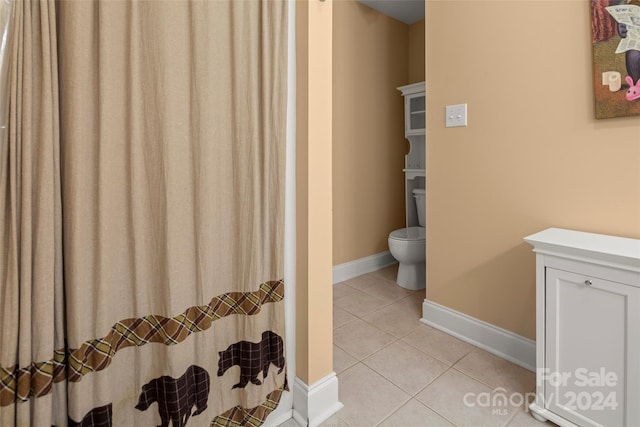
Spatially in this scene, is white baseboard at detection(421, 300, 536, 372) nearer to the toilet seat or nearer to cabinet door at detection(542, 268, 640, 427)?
cabinet door at detection(542, 268, 640, 427)

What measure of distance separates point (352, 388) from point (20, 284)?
1383 mm

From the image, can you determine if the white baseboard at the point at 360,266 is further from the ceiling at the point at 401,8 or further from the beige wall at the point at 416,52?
the ceiling at the point at 401,8

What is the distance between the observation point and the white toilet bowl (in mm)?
2709

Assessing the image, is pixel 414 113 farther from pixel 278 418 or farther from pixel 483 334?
pixel 278 418

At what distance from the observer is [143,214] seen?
0.99 metres

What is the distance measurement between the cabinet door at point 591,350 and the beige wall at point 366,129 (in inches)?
74.3

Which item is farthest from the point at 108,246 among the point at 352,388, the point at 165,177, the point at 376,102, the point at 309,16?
the point at 376,102

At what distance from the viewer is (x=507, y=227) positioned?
1814 millimetres

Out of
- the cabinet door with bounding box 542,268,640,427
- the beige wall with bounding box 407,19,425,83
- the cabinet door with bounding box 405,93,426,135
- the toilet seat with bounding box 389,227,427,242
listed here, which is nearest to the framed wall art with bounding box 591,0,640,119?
the cabinet door with bounding box 542,268,640,427

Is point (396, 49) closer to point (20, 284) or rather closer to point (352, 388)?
point (352, 388)

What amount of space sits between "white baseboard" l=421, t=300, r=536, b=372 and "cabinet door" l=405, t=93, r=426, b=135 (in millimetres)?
1767

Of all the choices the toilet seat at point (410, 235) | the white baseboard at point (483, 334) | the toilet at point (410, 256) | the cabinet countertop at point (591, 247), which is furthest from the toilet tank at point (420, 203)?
the cabinet countertop at point (591, 247)

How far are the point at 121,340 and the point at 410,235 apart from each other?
2.40m

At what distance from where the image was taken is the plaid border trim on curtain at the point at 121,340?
2.62 feet
